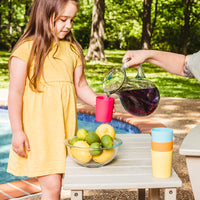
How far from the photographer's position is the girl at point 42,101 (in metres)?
1.95

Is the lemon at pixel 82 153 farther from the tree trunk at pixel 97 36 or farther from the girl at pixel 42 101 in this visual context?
the tree trunk at pixel 97 36

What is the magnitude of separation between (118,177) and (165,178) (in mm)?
188

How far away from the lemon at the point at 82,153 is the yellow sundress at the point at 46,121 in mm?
415

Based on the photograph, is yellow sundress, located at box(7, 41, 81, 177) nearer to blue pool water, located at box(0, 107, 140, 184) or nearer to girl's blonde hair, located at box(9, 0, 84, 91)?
girl's blonde hair, located at box(9, 0, 84, 91)

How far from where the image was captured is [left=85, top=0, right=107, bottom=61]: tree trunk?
14.7 metres

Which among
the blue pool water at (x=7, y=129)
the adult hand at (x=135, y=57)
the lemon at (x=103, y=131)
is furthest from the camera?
the blue pool water at (x=7, y=129)

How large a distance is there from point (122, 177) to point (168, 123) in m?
3.70

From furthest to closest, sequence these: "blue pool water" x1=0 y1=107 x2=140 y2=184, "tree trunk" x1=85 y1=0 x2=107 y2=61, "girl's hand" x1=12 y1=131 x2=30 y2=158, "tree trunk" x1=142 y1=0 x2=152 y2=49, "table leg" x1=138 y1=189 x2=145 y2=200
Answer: "tree trunk" x1=142 y1=0 x2=152 y2=49
"tree trunk" x1=85 y1=0 x2=107 y2=61
"blue pool water" x1=0 y1=107 x2=140 y2=184
"table leg" x1=138 y1=189 x2=145 y2=200
"girl's hand" x1=12 y1=131 x2=30 y2=158

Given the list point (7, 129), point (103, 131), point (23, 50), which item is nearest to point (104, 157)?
point (103, 131)

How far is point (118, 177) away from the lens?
148 centimetres

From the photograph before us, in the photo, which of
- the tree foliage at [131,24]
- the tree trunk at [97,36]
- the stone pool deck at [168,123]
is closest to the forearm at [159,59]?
the stone pool deck at [168,123]

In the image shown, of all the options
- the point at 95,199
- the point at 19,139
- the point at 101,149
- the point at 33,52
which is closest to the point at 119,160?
the point at 101,149

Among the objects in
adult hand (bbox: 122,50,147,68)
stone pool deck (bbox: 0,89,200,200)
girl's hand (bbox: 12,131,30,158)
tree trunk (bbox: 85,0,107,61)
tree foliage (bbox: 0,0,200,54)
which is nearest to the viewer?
adult hand (bbox: 122,50,147,68)

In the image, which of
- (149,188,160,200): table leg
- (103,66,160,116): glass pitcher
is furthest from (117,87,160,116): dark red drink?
(149,188,160,200): table leg
